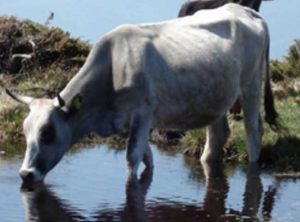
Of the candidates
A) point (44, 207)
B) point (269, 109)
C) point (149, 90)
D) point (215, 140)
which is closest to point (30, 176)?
point (44, 207)

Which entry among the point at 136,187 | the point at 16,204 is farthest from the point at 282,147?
the point at 16,204

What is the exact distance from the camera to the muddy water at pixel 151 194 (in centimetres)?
1166

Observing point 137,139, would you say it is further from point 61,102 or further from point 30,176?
point 30,176

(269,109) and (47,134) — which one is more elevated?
(47,134)

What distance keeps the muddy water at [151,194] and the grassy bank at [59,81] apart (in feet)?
2.87

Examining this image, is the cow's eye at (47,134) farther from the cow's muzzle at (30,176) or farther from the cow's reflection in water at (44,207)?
the cow's reflection in water at (44,207)

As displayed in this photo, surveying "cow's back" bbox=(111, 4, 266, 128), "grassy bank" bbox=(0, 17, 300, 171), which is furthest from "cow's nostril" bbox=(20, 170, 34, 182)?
"grassy bank" bbox=(0, 17, 300, 171)

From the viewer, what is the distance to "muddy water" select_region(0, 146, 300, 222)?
1166 centimetres

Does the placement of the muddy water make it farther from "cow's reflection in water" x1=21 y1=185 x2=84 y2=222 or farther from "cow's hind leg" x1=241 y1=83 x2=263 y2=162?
"cow's hind leg" x1=241 y1=83 x2=263 y2=162

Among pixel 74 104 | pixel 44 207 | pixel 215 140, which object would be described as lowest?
pixel 215 140

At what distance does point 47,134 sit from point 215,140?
3.66 metres

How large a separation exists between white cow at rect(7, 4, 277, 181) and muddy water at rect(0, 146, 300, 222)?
0.42 meters

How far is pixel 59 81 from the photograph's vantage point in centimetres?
2219

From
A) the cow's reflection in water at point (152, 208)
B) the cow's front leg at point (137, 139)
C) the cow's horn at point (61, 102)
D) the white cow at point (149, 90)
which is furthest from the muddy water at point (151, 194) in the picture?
the cow's horn at point (61, 102)
